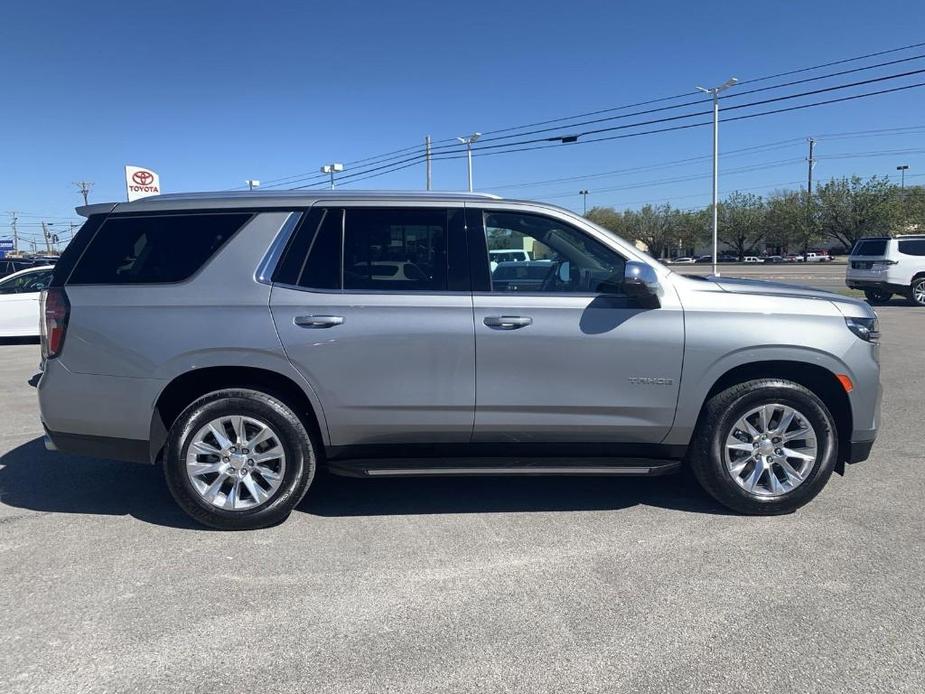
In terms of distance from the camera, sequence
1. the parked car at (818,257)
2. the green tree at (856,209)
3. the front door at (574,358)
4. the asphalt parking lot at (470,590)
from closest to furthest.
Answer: the asphalt parking lot at (470,590) < the front door at (574,358) < the green tree at (856,209) < the parked car at (818,257)

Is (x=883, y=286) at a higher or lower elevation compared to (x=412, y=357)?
lower

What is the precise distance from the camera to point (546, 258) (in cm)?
442

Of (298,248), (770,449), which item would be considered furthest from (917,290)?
(298,248)

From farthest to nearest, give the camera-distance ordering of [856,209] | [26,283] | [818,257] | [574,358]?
[818,257] → [856,209] → [26,283] → [574,358]

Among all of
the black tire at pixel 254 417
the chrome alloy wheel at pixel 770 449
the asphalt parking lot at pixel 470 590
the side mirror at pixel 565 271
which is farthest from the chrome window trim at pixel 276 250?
the chrome alloy wheel at pixel 770 449

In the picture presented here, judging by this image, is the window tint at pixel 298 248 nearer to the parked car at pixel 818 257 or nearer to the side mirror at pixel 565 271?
the side mirror at pixel 565 271

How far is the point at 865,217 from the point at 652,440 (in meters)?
67.6

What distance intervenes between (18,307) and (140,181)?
730 cm

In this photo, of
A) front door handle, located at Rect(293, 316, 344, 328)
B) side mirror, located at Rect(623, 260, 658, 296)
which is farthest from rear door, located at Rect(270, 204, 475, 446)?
side mirror, located at Rect(623, 260, 658, 296)

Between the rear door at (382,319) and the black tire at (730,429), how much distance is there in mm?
1442

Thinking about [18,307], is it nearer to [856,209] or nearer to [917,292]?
[917,292]

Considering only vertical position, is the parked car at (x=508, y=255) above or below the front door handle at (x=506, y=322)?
above

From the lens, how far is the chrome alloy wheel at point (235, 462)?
161 inches

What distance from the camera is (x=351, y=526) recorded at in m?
4.22
